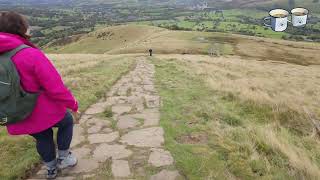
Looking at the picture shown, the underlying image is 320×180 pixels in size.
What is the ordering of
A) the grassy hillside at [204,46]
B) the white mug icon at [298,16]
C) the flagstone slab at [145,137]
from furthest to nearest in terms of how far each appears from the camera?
the grassy hillside at [204,46] → the white mug icon at [298,16] → the flagstone slab at [145,137]

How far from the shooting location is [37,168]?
5555 millimetres

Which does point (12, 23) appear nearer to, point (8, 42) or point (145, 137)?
point (8, 42)

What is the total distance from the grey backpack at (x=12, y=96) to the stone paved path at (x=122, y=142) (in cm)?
130

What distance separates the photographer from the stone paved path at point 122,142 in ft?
17.6

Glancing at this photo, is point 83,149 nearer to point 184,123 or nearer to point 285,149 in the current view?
point 184,123

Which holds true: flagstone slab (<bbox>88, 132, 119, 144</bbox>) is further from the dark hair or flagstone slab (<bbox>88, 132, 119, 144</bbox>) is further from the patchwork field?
the dark hair

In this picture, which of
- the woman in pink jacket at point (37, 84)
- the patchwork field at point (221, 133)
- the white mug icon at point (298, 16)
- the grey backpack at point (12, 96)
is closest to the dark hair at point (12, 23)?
the woman in pink jacket at point (37, 84)

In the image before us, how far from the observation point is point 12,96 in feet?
14.1

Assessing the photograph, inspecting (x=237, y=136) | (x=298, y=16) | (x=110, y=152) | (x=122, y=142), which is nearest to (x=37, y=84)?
(x=110, y=152)

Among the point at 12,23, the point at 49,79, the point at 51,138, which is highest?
the point at 12,23

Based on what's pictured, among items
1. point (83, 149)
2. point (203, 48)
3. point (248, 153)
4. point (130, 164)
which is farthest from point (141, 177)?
point (203, 48)

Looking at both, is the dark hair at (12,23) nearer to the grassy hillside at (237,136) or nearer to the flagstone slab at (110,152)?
the flagstone slab at (110,152)

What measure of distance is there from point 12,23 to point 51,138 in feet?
5.35

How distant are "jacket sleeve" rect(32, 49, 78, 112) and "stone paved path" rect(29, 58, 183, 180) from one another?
131cm
